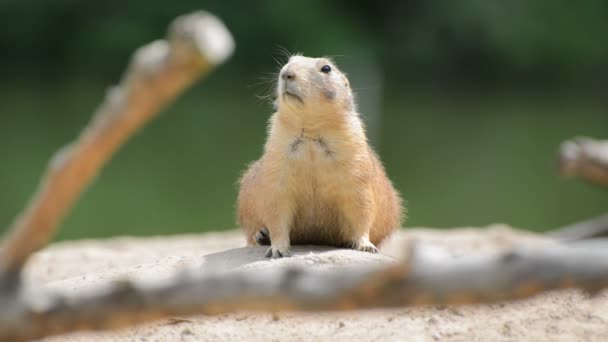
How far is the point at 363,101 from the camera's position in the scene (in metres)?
20.8

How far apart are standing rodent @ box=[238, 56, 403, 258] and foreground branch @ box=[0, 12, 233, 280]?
93.3 inches

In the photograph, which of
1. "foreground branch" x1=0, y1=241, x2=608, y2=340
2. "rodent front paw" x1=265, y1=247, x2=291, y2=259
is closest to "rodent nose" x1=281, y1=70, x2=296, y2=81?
"rodent front paw" x1=265, y1=247, x2=291, y2=259

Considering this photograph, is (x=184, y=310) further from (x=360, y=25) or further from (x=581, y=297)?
(x=360, y=25)

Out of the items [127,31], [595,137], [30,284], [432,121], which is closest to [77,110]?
[127,31]

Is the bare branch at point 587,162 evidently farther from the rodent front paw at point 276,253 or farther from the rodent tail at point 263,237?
the rodent tail at point 263,237

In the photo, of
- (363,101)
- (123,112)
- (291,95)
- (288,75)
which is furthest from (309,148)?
(363,101)

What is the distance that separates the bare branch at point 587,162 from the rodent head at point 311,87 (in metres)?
1.97

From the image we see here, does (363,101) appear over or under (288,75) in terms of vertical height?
under

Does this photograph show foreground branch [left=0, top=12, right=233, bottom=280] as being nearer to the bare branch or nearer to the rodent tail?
the bare branch

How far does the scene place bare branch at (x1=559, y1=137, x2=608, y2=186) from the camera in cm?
A: 318

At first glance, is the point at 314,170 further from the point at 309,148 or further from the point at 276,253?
the point at 276,253

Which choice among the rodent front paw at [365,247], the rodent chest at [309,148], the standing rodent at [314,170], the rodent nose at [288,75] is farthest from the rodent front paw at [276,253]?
the rodent nose at [288,75]

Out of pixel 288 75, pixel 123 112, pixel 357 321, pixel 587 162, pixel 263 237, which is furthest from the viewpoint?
pixel 263 237

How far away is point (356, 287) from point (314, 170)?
2.48 m
